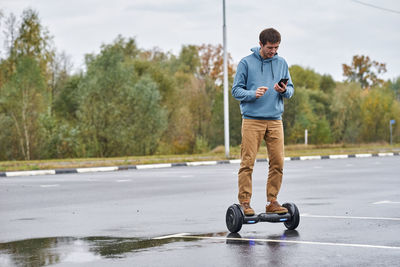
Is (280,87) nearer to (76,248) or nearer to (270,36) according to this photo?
(270,36)

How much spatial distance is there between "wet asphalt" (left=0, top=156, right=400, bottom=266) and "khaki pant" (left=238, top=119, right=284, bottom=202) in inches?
18.8

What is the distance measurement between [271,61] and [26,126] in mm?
32273

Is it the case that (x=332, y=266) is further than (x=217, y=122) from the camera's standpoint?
No

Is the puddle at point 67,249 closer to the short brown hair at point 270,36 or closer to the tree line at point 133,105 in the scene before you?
the short brown hair at point 270,36

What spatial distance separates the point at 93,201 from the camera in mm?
12195

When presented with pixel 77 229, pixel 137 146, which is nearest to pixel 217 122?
pixel 137 146

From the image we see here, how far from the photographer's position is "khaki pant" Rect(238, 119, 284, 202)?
24.0ft

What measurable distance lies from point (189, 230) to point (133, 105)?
35.8 metres

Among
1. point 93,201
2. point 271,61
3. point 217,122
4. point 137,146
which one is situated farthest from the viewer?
point 217,122

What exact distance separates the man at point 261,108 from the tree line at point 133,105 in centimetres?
3166

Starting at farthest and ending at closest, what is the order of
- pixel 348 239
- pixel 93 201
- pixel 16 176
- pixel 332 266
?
pixel 16 176
pixel 93 201
pixel 348 239
pixel 332 266

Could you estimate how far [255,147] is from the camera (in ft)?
24.1

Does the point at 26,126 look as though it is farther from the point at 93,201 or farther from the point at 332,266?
the point at 332,266

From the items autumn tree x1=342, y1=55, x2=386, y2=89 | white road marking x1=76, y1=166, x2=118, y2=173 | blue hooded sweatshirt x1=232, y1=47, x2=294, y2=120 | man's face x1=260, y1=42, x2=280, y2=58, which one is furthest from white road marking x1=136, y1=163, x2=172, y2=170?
autumn tree x1=342, y1=55, x2=386, y2=89
